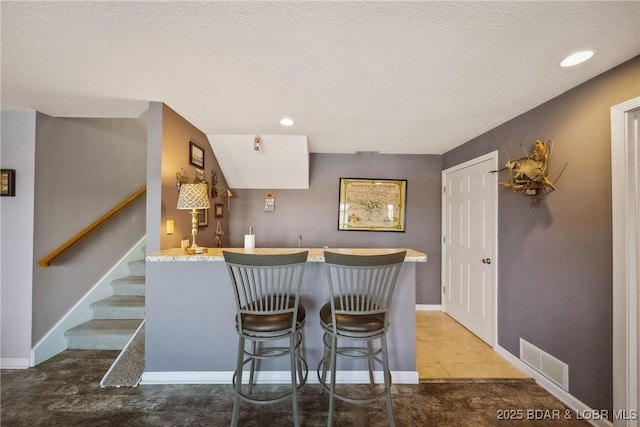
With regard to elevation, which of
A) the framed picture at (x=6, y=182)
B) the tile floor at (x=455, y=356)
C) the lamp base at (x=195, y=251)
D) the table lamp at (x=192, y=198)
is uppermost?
the framed picture at (x=6, y=182)

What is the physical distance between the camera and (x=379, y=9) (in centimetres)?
107

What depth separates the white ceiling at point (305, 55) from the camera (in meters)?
1.10

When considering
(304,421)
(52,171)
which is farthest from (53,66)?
(304,421)

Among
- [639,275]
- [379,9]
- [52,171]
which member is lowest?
[639,275]

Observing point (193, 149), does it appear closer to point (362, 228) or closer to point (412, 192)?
point (362, 228)

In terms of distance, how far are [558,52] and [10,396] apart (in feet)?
14.4

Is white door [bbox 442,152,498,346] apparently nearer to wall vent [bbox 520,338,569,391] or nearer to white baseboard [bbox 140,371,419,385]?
wall vent [bbox 520,338,569,391]

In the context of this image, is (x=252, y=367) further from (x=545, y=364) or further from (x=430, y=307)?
(x=430, y=307)

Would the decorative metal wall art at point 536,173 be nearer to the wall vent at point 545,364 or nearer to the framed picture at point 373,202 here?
the wall vent at point 545,364

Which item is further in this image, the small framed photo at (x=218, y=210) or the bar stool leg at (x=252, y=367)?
the small framed photo at (x=218, y=210)

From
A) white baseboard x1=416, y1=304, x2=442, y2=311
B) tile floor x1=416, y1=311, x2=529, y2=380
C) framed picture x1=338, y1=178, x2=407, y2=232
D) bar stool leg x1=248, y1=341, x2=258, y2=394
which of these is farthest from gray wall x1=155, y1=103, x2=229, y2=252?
white baseboard x1=416, y1=304, x2=442, y2=311

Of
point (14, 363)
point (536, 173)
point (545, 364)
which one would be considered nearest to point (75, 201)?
point (14, 363)

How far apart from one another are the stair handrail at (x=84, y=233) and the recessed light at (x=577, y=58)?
4159mm

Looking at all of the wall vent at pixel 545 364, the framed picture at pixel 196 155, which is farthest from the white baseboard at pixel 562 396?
the framed picture at pixel 196 155
